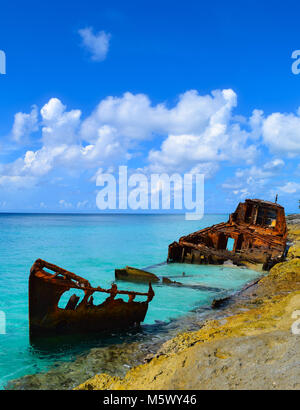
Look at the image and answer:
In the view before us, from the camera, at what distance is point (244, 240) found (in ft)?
73.6

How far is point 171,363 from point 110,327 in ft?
12.3

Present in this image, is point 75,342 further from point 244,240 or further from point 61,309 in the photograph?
point 244,240

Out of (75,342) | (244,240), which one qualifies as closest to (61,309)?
(75,342)

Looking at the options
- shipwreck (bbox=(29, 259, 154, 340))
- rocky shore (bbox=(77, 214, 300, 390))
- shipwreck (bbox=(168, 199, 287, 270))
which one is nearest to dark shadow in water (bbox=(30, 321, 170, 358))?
shipwreck (bbox=(29, 259, 154, 340))

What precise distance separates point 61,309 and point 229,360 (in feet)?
16.7

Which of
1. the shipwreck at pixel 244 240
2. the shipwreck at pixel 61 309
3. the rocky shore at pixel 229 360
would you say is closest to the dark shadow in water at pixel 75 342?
the shipwreck at pixel 61 309

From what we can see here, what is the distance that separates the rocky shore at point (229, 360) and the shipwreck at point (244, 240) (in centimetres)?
1171

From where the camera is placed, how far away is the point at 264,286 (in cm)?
1453

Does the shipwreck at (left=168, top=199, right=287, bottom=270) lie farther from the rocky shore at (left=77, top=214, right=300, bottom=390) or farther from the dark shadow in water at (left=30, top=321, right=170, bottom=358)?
the dark shadow in water at (left=30, top=321, right=170, bottom=358)

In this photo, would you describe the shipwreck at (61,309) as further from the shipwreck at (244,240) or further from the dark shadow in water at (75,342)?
the shipwreck at (244,240)

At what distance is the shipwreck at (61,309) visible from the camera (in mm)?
8312

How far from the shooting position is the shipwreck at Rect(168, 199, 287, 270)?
21.0m

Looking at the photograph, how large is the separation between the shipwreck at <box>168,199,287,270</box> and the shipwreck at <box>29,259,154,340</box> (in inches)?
545

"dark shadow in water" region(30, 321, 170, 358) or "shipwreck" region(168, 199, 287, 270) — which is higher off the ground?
"shipwreck" region(168, 199, 287, 270)
